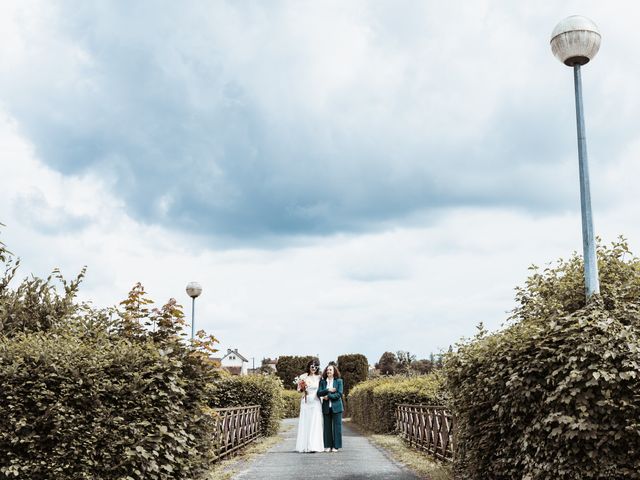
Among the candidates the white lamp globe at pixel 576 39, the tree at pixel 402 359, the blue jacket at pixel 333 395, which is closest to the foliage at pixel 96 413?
the white lamp globe at pixel 576 39

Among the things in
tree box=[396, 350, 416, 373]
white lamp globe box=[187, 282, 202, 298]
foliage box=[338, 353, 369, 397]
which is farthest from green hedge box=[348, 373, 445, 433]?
tree box=[396, 350, 416, 373]

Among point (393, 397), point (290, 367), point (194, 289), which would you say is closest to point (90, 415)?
point (194, 289)

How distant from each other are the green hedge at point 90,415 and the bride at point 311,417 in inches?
306

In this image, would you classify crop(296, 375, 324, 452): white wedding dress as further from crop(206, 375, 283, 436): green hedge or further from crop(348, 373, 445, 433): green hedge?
crop(206, 375, 283, 436): green hedge

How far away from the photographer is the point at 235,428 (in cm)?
1538

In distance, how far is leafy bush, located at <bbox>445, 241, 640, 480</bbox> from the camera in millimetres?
5523

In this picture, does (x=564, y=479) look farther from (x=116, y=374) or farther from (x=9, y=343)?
(x=9, y=343)

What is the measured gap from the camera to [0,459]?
6809mm

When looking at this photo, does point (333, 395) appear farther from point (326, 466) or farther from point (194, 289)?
point (194, 289)

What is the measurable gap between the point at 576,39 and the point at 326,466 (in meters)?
7.89

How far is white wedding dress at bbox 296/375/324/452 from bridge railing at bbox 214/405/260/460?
1.51 meters

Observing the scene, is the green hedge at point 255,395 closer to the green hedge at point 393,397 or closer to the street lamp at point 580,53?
the green hedge at point 393,397

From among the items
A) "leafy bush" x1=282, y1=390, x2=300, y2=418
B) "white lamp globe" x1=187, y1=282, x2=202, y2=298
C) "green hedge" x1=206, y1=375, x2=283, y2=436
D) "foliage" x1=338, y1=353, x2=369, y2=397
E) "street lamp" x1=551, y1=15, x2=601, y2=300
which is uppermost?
"street lamp" x1=551, y1=15, x2=601, y2=300

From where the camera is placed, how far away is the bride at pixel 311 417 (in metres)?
14.6
